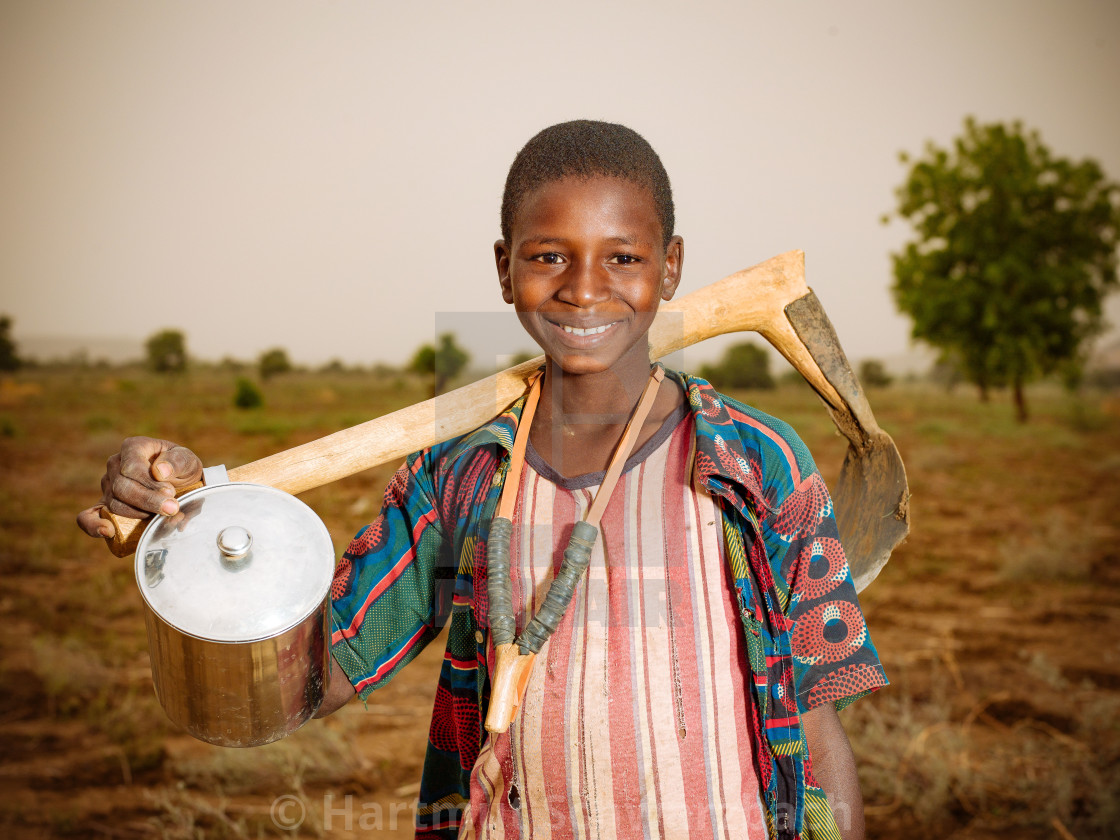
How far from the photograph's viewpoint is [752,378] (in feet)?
33.0

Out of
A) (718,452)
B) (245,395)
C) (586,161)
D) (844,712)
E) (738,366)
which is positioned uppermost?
(245,395)

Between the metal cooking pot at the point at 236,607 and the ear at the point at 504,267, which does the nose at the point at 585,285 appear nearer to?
the ear at the point at 504,267

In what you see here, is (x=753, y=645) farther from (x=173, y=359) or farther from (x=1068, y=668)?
(x=173, y=359)

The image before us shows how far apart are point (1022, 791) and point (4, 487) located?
1028 centimetres

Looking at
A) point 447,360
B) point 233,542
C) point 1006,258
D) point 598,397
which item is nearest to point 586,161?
point 598,397

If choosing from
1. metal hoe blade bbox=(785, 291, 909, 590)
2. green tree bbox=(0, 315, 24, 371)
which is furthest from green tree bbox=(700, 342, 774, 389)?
green tree bbox=(0, 315, 24, 371)

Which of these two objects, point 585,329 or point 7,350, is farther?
point 7,350

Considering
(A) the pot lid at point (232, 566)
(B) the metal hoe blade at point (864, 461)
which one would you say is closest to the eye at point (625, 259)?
(B) the metal hoe blade at point (864, 461)

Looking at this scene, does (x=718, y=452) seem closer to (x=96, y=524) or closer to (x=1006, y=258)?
(x=96, y=524)

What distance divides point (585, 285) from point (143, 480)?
0.74 m

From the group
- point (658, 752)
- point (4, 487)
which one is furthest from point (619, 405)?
point (4, 487)

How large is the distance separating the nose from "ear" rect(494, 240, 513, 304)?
19 centimetres

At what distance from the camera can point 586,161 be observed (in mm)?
1198

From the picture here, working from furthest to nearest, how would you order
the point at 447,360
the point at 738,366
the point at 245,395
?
the point at 245,395, the point at 738,366, the point at 447,360
